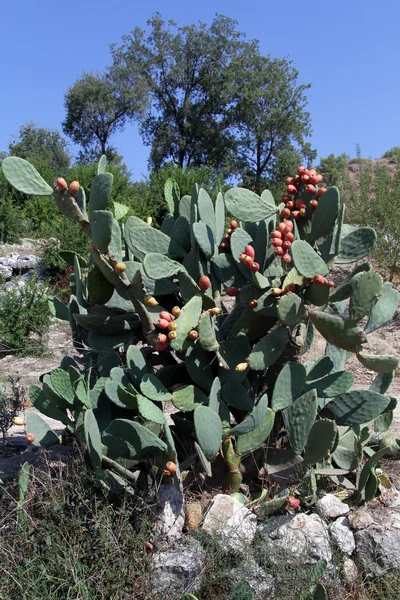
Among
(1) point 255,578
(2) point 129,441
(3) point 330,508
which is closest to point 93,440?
(2) point 129,441

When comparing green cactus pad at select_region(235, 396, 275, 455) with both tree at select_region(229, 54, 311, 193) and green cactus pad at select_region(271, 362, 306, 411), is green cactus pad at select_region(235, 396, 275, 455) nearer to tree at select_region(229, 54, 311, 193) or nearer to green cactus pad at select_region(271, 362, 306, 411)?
green cactus pad at select_region(271, 362, 306, 411)

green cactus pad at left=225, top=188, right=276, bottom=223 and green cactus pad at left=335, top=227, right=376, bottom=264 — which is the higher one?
green cactus pad at left=225, top=188, right=276, bottom=223

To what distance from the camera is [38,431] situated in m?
2.60

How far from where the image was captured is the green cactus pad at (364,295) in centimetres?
230

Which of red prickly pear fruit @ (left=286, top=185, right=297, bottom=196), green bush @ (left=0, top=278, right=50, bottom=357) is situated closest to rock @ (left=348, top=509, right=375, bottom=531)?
red prickly pear fruit @ (left=286, top=185, right=297, bottom=196)

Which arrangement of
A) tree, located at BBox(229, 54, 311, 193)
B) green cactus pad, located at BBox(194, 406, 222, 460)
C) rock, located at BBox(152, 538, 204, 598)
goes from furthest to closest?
tree, located at BBox(229, 54, 311, 193) < green cactus pad, located at BBox(194, 406, 222, 460) < rock, located at BBox(152, 538, 204, 598)

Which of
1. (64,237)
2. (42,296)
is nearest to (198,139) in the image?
(64,237)

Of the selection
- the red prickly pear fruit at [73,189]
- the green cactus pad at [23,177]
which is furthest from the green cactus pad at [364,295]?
the green cactus pad at [23,177]

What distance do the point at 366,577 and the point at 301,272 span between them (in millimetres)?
1268

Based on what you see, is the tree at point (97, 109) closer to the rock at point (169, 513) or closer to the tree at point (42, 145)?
the tree at point (42, 145)

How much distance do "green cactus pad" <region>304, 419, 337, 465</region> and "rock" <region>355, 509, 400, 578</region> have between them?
366 millimetres

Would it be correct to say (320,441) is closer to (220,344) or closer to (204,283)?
(220,344)

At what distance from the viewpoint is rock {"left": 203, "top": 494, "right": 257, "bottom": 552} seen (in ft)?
7.39

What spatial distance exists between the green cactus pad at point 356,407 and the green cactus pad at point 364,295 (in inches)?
20.9
